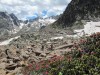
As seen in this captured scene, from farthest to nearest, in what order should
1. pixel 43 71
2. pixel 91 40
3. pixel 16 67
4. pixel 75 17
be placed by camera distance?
pixel 75 17
pixel 16 67
pixel 91 40
pixel 43 71

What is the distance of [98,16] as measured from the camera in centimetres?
9644

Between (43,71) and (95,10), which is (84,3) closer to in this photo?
(95,10)

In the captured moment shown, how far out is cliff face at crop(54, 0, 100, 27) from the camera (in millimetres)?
99512

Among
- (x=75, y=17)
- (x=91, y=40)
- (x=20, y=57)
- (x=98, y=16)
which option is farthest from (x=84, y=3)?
(x=91, y=40)

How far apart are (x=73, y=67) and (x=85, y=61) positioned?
699 mm

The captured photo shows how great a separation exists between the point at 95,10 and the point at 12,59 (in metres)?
75.7

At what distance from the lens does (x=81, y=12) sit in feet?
355

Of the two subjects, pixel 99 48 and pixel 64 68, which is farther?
pixel 99 48

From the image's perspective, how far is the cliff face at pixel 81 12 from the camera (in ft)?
326

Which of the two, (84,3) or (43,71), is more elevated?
(84,3)

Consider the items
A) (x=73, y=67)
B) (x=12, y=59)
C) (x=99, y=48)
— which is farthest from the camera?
(x=12, y=59)

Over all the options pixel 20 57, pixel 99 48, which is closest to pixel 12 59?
pixel 20 57

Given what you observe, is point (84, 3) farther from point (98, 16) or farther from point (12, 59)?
point (12, 59)

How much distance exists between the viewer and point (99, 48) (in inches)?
678
